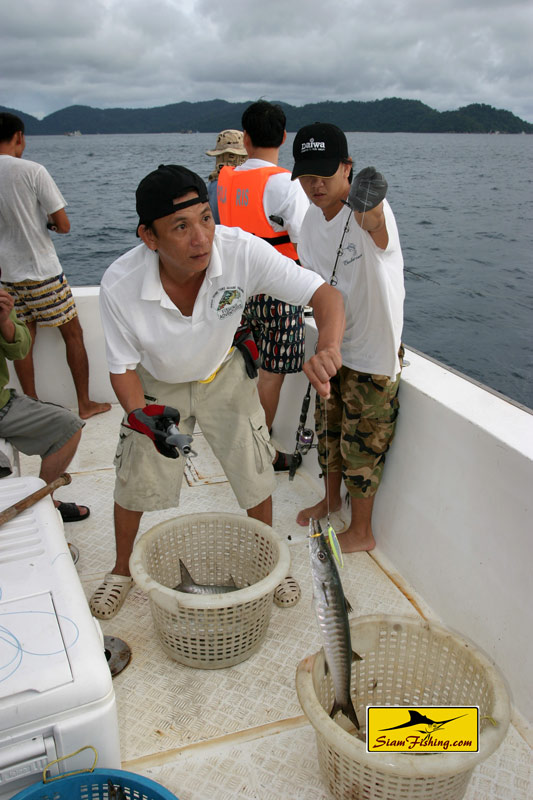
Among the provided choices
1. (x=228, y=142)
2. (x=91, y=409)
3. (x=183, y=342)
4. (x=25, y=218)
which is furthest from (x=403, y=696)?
(x=228, y=142)

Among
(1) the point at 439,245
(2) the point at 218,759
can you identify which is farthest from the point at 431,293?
(2) the point at 218,759

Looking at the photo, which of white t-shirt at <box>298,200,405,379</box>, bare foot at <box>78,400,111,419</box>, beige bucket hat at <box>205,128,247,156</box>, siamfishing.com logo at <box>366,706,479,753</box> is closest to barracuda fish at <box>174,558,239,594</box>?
siamfishing.com logo at <box>366,706,479,753</box>

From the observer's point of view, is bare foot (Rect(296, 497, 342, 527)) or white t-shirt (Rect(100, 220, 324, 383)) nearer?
white t-shirt (Rect(100, 220, 324, 383))

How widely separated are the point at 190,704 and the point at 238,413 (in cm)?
116

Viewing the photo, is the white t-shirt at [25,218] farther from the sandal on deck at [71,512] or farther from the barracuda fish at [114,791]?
the barracuda fish at [114,791]

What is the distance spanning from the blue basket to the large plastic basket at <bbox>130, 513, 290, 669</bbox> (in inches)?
25.4

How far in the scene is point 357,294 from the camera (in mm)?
2578

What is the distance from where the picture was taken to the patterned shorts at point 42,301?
13.2 ft

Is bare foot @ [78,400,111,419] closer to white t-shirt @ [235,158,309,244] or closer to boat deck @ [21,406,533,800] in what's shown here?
boat deck @ [21,406,533,800]

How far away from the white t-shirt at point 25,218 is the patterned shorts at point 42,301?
5 centimetres

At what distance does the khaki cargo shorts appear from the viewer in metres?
2.49

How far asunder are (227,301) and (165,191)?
495mm

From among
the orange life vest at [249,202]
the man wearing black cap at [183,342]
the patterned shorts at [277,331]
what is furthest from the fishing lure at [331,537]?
the orange life vest at [249,202]

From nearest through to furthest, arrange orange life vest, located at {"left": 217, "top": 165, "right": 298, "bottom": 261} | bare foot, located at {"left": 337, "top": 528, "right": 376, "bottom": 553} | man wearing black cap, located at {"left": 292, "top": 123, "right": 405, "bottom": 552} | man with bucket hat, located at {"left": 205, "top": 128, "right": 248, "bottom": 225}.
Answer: man wearing black cap, located at {"left": 292, "top": 123, "right": 405, "bottom": 552}
bare foot, located at {"left": 337, "top": 528, "right": 376, "bottom": 553}
orange life vest, located at {"left": 217, "top": 165, "right": 298, "bottom": 261}
man with bucket hat, located at {"left": 205, "top": 128, "right": 248, "bottom": 225}
